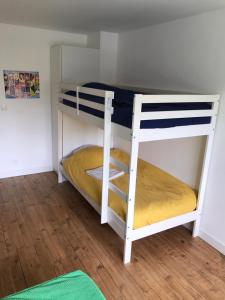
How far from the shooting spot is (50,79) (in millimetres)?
3922

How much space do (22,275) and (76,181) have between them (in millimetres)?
1265

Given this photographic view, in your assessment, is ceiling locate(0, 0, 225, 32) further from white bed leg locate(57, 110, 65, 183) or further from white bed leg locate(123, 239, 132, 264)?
white bed leg locate(123, 239, 132, 264)

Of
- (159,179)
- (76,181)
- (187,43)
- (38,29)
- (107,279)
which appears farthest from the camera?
(38,29)

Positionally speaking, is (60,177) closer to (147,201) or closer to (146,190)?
(146,190)

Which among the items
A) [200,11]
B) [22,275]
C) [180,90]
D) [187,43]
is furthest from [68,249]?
[200,11]

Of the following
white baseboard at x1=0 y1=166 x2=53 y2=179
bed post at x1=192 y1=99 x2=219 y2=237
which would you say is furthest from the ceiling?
white baseboard at x1=0 y1=166 x2=53 y2=179

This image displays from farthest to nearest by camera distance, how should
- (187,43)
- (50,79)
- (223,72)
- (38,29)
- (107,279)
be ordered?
(50,79) < (38,29) < (187,43) < (223,72) < (107,279)

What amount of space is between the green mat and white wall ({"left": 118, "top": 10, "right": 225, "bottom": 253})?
5.24ft

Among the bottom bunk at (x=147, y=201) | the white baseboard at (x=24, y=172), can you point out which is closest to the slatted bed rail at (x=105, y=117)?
the bottom bunk at (x=147, y=201)

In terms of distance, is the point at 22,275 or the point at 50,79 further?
the point at 50,79

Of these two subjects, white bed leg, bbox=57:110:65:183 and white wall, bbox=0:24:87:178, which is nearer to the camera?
white wall, bbox=0:24:87:178

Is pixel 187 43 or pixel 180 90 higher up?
pixel 187 43

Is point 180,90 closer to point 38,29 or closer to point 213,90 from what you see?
point 213,90

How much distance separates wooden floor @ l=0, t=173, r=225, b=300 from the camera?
205cm
